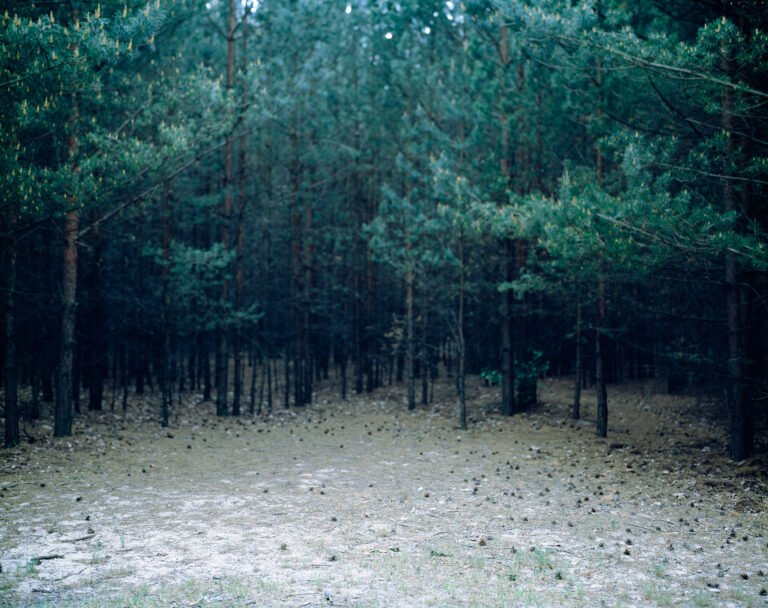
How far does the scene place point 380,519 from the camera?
321 inches

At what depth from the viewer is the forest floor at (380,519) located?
225 inches

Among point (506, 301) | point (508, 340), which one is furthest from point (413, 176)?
point (508, 340)

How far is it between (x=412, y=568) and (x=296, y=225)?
14.8m

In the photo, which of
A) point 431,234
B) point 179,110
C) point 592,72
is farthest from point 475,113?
point 179,110

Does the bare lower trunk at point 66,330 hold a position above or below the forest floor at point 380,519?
above

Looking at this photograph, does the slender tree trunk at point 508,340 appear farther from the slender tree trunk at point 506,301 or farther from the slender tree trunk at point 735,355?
the slender tree trunk at point 735,355

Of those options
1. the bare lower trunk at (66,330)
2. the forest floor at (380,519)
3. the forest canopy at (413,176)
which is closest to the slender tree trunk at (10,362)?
the forest canopy at (413,176)

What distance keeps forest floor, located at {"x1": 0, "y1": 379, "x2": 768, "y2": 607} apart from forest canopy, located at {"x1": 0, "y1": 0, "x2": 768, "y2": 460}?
1.52 m

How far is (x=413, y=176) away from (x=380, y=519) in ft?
37.4

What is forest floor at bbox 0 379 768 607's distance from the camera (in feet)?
18.7

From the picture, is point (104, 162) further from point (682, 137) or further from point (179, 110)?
point (682, 137)

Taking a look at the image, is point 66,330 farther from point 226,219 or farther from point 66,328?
point 226,219

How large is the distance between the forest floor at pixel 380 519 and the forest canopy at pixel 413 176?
152cm

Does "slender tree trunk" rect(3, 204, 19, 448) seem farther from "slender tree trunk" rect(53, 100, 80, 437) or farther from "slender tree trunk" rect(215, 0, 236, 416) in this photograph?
"slender tree trunk" rect(215, 0, 236, 416)
